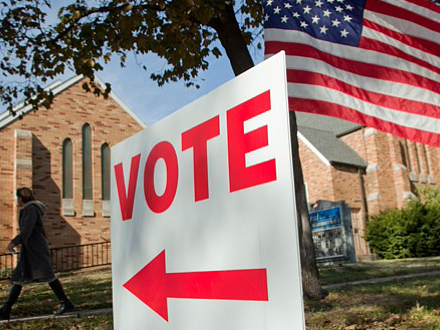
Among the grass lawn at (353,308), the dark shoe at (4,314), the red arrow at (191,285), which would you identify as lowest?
the grass lawn at (353,308)

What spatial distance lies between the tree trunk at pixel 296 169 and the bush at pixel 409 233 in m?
16.0

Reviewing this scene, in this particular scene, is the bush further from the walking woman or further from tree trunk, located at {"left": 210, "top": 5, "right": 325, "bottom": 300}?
the walking woman

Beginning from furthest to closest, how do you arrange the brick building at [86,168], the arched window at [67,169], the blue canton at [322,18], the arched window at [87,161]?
the arched window at [87,161] < the arched window at [67,169] < the brick building at [86,168] < the blue canton at [322,18]

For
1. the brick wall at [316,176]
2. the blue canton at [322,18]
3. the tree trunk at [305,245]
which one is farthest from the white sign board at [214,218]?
the brick wall at [316,176]

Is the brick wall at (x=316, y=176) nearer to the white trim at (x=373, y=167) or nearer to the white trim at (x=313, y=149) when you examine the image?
the white trim at (x=313, y=149)

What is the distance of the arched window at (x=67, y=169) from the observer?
22172 mm

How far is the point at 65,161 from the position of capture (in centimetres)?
2247

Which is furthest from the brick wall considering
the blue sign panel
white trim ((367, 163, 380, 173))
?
the blue sign panel

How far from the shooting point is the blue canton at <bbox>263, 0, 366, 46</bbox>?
557cm

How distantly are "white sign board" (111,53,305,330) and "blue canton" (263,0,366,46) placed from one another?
414 cm

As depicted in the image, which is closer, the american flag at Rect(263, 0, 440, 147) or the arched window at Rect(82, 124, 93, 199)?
the american flag at Rect(263, 0, 440, 147)

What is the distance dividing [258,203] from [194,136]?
41cm

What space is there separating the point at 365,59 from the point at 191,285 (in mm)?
4501

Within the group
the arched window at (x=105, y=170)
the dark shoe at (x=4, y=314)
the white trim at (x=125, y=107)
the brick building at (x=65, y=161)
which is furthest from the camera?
the white trim at (x=125, y=107)
